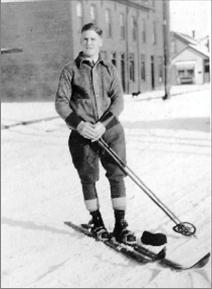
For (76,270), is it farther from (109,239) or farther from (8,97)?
(8,97)

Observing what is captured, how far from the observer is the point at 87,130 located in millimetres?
1501

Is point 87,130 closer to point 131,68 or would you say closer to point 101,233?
point 131,68

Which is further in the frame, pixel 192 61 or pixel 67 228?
pixel 192 61

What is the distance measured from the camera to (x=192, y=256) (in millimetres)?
1861

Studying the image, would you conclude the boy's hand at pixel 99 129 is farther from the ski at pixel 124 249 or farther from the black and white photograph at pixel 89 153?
the ski at pixel 124 249

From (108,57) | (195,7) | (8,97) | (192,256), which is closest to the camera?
(8,97)

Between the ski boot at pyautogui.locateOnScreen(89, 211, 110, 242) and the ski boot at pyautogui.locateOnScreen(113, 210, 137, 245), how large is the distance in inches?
2.0

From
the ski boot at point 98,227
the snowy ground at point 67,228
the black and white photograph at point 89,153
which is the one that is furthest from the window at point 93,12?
the ski boot at point 98,227

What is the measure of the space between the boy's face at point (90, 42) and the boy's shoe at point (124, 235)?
729mm

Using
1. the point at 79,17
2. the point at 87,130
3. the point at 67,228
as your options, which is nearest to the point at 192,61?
the point at 67,228

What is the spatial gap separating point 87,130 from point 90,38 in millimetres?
322

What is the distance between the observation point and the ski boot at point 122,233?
1.75 metres

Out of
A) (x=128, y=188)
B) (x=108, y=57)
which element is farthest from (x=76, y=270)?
(x=108, y=57)

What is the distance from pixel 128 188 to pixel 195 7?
3.44 feet
